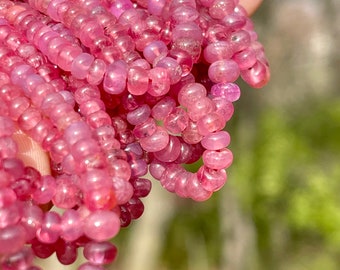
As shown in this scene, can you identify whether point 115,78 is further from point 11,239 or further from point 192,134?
point 11,239

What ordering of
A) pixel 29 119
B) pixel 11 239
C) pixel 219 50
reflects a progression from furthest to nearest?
pixel 219 50, pixel 29 119, pixel 11 239

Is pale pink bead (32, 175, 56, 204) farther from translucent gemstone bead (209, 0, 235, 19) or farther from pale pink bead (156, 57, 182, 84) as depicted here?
translucent gemstone bead (209, 0, 235, 19)

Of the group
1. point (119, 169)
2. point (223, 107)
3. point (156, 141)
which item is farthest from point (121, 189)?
point (223, 107)

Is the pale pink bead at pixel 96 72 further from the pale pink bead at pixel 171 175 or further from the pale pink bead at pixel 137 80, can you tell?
the pale pink bead at pixel 171 175

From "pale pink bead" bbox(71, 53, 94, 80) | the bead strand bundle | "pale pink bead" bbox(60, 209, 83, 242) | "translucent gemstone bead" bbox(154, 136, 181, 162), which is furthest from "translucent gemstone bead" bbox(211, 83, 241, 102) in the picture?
"pale pink bead" bbox(60, 209, 83, 242)

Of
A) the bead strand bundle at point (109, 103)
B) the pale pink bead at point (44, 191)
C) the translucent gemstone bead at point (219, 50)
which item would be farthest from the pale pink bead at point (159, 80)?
the pale pink bead at point (44, 191)

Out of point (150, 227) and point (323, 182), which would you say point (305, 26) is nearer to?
point (323, 182)

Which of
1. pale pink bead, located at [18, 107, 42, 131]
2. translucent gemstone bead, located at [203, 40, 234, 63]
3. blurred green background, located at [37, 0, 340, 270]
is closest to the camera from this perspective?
pale pink bead, located at [18, 107, 42, 131]
